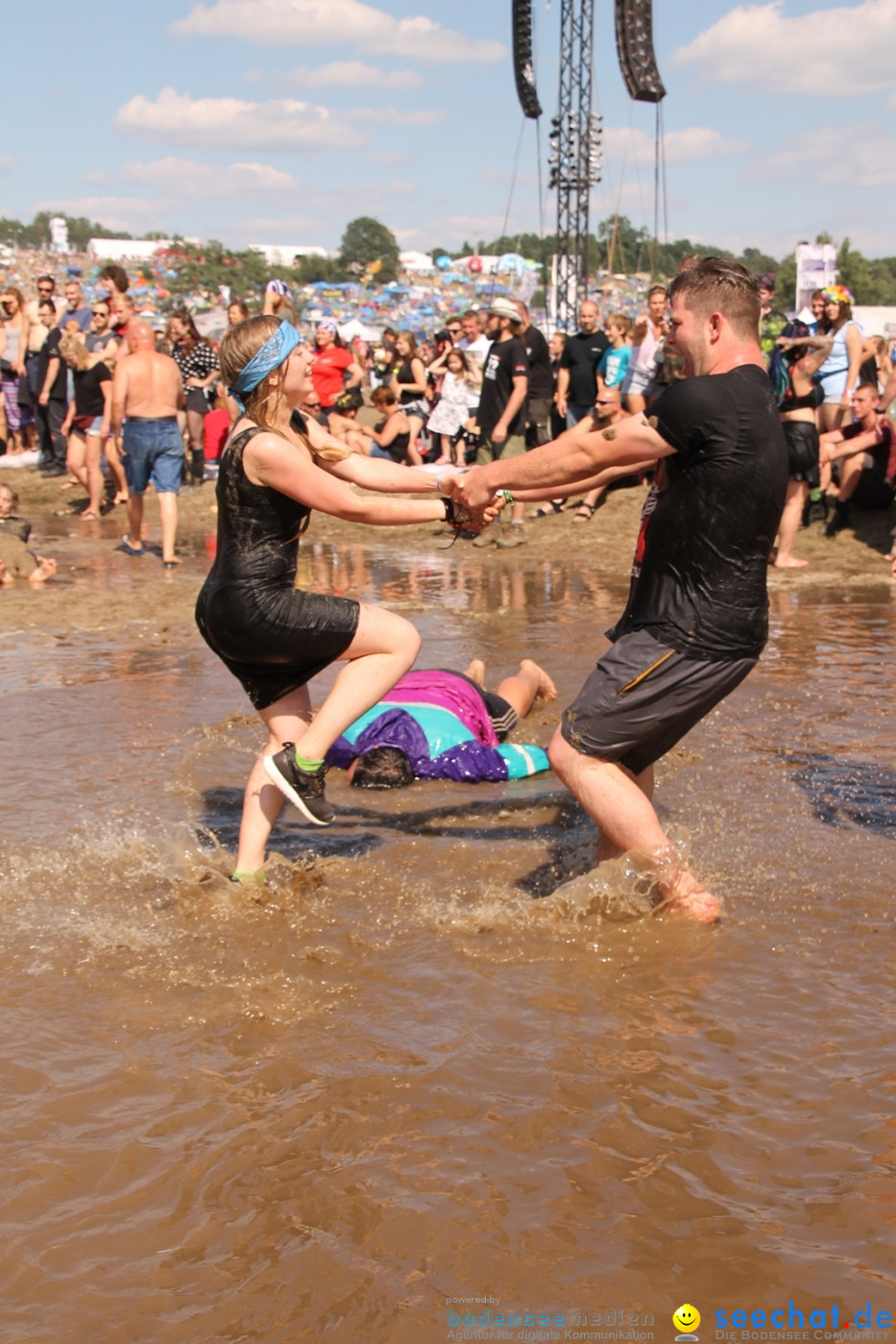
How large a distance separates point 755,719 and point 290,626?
319cm

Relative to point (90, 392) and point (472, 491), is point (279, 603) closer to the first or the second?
point (472, 491)

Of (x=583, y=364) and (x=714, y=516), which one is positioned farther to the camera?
(x=583, y=364)

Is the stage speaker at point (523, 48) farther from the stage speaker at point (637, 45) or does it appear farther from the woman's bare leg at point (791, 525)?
the woman's bare leg at point (791, 525)

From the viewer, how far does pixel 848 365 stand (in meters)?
11.5

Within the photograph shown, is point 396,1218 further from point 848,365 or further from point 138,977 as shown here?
point 848,365

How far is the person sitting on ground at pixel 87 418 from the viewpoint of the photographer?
13.9 metres

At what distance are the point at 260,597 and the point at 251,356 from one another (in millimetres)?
785

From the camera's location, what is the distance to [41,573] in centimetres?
1049

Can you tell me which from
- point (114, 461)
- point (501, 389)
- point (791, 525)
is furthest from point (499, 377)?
point (114, 461)

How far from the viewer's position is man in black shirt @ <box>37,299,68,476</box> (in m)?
16.0

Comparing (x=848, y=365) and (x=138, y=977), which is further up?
(x=848, y=365)

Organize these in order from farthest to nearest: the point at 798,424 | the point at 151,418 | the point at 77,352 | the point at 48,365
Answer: the point at 48,365 < the point at 77,352 < the point at 151,418 < the point at 798,424

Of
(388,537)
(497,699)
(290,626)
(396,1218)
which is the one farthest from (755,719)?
(388,537)

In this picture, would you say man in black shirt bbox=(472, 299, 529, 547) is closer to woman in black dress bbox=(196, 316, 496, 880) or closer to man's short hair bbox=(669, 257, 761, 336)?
woman in black dress bbox=(196, 316, 496, 880)
